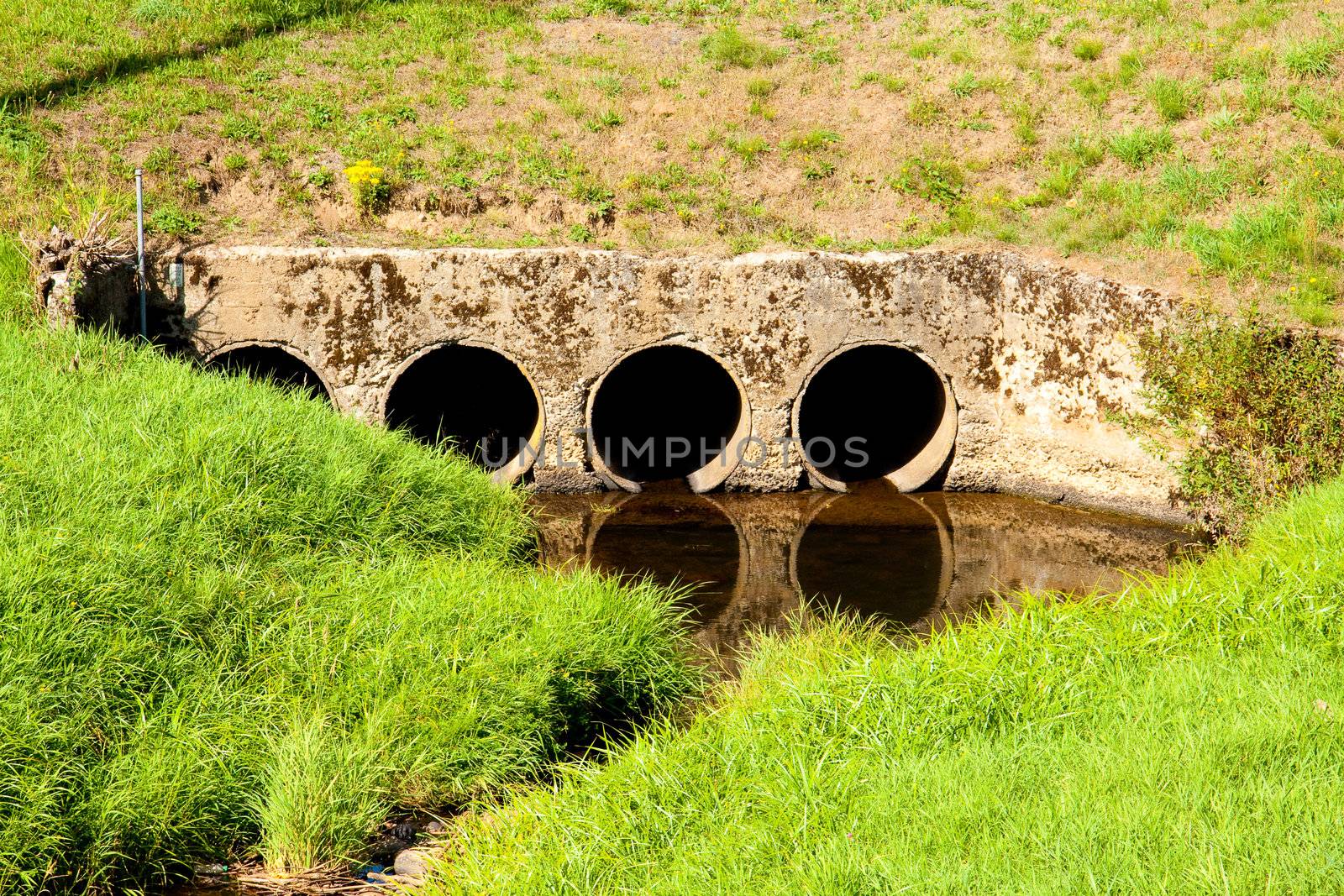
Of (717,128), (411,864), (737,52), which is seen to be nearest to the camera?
(411,864)

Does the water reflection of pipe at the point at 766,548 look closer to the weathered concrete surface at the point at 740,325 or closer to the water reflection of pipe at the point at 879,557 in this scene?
the water reflection of pipe at the point at 879,557

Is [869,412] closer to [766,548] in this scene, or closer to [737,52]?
[766,548]

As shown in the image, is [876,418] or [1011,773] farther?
[876,418]

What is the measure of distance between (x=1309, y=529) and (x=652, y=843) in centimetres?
508

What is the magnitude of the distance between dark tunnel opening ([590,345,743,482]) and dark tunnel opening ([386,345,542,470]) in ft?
3.33

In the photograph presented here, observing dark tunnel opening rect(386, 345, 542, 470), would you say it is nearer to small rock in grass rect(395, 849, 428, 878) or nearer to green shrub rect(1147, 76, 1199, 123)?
green shrub rect(1147, 76, 1199, 123)

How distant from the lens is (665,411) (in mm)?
15859

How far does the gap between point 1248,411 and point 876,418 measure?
18.0 ft

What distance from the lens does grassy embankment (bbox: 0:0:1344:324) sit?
13305 millimetres

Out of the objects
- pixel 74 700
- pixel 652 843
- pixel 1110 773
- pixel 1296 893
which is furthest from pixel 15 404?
pixel 1296 893

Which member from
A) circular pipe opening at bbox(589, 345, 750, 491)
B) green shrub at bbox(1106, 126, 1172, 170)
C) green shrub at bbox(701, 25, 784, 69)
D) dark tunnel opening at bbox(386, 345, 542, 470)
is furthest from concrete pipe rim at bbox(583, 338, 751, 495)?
green shrub at bbox(701, 25, 784, 69)

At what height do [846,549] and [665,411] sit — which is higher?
[665,411]

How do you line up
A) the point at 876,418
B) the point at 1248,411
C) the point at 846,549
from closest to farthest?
1. the point at 1248,411
2. the point at 846,549
3. the point at 876,418

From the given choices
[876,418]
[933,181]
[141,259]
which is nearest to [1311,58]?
[933,181]
